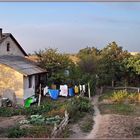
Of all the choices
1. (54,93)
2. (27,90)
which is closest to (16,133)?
(27,90)

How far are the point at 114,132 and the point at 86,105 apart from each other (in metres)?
7.18

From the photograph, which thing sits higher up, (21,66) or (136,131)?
(21,66)

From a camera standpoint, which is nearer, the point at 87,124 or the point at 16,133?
the point at 16,133

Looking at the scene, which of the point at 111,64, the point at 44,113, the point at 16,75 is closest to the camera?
the point at 44,113

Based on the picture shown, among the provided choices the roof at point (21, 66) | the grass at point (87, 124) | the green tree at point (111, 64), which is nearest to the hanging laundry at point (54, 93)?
the roof at point (21, 66)

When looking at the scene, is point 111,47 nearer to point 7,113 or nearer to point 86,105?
point 86,105

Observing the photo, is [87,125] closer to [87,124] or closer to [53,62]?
[87,124]

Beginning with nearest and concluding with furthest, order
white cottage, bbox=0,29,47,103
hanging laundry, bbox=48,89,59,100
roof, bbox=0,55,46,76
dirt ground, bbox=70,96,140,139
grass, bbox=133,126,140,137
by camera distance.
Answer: dirt ground, bbox=70,96,140,139, grass, bbox=133,126,140,137, white cottage, bbox=0,29,47,103, roof, bbox=0,55,46,76, hanging laundry, bbox=48,89,59,100

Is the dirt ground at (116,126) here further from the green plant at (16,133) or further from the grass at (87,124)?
the green plant at (16,133)

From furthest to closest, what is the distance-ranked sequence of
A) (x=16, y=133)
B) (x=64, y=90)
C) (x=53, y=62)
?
(x=53, y=62) < (x=64, y=90) < (x=16, y=133)

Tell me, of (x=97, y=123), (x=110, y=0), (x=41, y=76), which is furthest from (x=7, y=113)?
(x=110, y=0)

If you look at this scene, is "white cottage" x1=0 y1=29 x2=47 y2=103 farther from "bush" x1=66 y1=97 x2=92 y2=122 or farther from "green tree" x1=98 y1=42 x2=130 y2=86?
"green tree" x1=98 y1=42 x2=130 y2=86

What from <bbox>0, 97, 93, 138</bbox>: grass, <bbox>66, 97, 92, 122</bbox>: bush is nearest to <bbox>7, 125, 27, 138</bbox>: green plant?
<bbox>0, 97, 93, 138</bbox>: grass

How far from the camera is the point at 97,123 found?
19.0 metres
